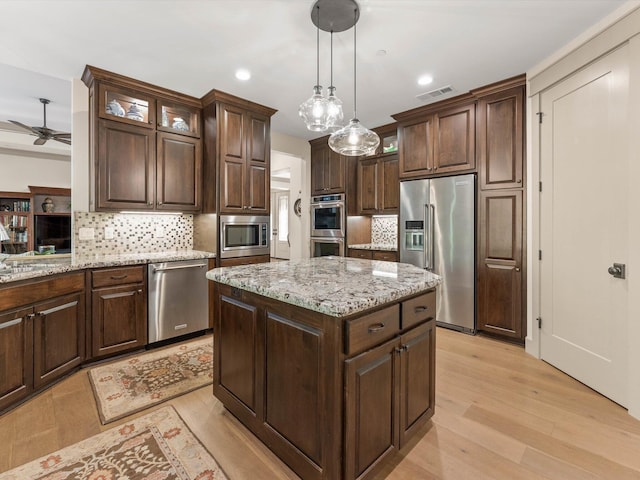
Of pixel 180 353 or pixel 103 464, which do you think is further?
pixel 180 353

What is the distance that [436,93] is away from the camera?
344cm

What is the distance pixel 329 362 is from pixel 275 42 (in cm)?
249

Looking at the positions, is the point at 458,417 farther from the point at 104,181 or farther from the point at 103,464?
the point at 104,181

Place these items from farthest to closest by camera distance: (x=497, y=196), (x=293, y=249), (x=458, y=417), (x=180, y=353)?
(x=293, y=249)
(x=497, y=196)
(x=180, y=353)
(x=458, y=417)

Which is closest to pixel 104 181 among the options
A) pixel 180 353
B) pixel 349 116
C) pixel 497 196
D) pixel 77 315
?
pixel 77 315

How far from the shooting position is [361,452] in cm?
135

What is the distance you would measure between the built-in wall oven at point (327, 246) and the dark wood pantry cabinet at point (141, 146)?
2.08 m

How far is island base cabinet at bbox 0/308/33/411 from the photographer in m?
1.97

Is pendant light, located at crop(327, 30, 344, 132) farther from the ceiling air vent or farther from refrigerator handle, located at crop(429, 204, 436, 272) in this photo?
refrigerator handle, located at crop(429, 204, 436, 272)

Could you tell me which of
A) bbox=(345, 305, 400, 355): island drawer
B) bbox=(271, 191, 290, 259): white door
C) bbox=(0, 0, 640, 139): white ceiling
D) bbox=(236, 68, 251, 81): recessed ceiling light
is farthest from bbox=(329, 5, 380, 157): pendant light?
bbox=(271, 191, 290, 259): white door

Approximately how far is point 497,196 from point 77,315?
4127 mm

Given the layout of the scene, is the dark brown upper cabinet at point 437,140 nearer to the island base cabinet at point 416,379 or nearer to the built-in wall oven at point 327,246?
the built-in wall oven at point 327,246

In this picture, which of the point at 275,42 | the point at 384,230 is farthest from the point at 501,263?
the point at 275,42

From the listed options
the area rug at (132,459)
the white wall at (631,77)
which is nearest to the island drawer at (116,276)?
the area rug at (132,459)
